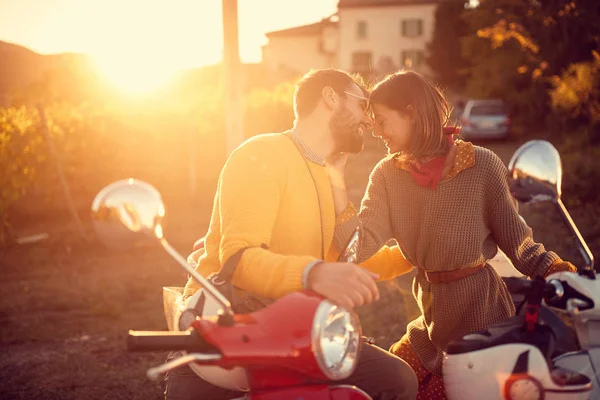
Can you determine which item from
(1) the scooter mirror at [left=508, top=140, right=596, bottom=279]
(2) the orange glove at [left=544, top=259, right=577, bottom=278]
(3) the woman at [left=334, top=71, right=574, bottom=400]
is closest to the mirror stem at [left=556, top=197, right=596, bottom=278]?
(1) the scooter mirror at [left=508, top=140, right=596, bottom=279]

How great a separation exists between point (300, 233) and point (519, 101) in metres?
30.6

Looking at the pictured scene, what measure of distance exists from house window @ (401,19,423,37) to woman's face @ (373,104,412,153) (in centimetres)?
5868

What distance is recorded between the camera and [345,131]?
2.46 m

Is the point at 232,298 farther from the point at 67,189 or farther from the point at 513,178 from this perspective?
the point at 67,189

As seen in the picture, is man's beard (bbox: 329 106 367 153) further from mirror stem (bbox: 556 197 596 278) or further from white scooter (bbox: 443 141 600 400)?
mirror stem (bbox: 556 197 596 278)

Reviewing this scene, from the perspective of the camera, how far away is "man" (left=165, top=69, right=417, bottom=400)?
74.3 inches

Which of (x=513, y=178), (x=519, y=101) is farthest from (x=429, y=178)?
(x=519, y=101)

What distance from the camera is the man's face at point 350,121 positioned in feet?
8.01

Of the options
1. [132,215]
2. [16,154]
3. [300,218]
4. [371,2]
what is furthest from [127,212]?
[371,2]

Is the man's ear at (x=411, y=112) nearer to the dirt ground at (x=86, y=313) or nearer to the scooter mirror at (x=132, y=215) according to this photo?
the scooter mirror at (x=132, y=215)

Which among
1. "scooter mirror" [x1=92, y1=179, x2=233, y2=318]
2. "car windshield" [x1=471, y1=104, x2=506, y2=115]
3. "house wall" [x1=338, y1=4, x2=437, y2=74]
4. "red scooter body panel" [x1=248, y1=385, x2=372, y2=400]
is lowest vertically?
"car windshield" [x1=471, y1=104, x2=506, y2=115]

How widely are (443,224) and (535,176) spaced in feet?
1.82

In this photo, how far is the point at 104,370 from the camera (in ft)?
18.5

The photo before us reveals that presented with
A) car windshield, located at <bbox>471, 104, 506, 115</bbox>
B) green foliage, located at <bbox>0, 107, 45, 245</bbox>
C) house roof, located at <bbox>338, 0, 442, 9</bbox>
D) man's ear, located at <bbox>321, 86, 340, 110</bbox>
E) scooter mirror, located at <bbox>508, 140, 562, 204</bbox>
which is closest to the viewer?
scooter mirror, located at <bbox>508, 140, 562, 204</bbox>
